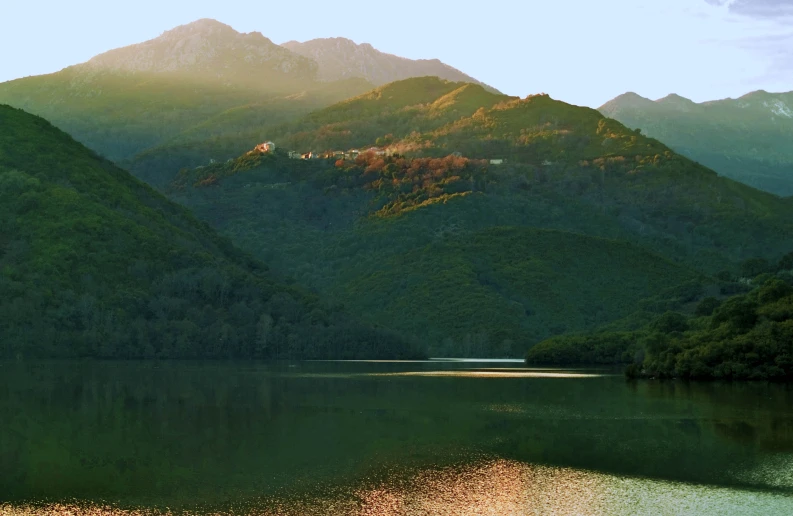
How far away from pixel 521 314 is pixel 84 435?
12554cm

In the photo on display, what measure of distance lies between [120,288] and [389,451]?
10030 cm

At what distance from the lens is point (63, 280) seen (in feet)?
442

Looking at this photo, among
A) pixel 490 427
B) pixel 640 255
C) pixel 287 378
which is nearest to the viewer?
pixel 490 427

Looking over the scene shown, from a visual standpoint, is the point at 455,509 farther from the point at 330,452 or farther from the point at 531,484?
the point at 330,452

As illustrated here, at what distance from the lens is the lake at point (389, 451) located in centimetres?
3562

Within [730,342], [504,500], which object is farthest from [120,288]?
[504,500]

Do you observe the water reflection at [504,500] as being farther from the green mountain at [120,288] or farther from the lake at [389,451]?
the green mountain at [120,288]

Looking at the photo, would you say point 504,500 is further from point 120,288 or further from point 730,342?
point 120,288

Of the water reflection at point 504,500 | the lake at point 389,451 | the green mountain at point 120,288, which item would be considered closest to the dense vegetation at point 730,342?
the lake at point 389,451

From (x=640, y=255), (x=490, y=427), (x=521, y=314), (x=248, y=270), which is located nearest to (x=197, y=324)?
(x=248, y=270)

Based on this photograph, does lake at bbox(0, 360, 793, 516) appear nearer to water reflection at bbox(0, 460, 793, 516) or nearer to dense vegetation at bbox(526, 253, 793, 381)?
water reflection at bbox(0, 460, 793, 516)

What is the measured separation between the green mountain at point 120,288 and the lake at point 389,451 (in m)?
54.6

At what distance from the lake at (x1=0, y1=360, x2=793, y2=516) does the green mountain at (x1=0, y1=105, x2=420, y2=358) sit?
179 feet

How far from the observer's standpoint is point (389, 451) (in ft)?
151
